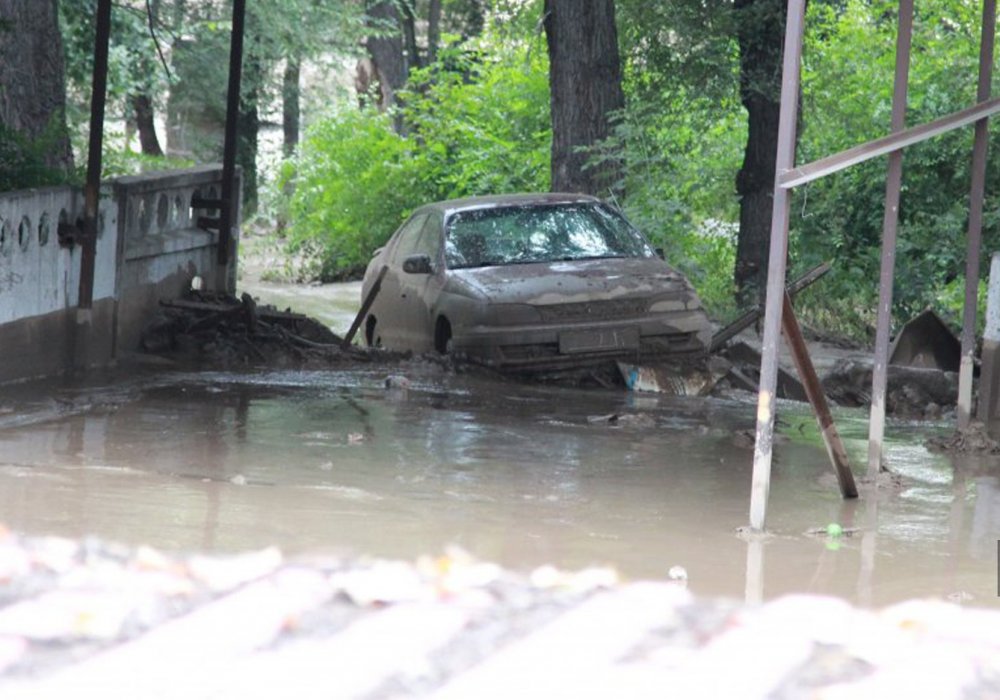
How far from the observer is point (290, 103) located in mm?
36938

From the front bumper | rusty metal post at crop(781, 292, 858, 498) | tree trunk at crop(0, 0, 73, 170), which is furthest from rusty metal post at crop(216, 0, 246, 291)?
rusty metal post at crop(781, 292, 858, 498)

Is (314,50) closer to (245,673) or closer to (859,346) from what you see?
(859,346)

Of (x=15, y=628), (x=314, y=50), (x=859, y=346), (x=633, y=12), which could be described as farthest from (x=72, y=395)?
(x=314, y=50)

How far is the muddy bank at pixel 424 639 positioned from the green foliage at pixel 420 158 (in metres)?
17.9

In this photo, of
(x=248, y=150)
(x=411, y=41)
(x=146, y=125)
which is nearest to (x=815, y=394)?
(x=248, y=150)

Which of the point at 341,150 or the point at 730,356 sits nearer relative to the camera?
the point at 730,356

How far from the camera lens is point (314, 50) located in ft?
78.1

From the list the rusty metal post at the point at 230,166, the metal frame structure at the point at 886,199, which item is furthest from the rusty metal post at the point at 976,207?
the rusty metal post at the point at 230,166

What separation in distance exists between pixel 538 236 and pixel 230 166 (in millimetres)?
3134

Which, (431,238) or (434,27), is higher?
(434,27)

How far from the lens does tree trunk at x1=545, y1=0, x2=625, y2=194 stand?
18000mm

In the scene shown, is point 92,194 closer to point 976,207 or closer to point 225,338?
point 225,338

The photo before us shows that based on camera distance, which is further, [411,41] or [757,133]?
[411,41]

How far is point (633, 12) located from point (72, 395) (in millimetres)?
9716
